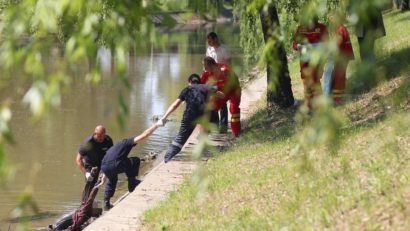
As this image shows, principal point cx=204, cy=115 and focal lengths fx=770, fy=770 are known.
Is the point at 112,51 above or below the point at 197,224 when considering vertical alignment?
above

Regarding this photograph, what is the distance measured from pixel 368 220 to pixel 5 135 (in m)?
3.46

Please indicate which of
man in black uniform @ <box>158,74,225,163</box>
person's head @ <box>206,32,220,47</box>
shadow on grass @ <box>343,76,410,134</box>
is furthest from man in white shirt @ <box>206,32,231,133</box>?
shadow on grass @ <box>343,76,410,134</box>

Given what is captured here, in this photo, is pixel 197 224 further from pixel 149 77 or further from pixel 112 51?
pixel 149 77

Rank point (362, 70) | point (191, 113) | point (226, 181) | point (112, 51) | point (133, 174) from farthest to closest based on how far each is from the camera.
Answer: point (191, 113) → point (133, 174) → point (226, 181) → point (112, 51) → point (362, 70)

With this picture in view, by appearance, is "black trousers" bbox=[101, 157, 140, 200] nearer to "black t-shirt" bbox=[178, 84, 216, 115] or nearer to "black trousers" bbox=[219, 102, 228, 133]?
"black t-shirt" bbox=[178, 84, 216, 115]

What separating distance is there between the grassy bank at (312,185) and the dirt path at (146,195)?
0.33 meters

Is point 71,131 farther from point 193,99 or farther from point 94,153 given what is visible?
point 94,153

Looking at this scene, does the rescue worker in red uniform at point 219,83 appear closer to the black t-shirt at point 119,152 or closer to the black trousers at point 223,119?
the black trousers at point 223,119

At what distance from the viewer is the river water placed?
6353 millimetres

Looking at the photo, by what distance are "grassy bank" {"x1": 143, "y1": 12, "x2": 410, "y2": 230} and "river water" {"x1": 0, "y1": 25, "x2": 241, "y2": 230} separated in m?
1.15

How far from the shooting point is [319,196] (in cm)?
634

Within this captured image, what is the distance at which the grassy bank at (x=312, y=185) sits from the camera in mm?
5434

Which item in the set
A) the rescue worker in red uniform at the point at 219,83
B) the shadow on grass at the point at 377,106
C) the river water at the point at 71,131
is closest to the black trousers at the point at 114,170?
the river water at the point at 71,131

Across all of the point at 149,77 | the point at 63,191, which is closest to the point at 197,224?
the point at 63,191
